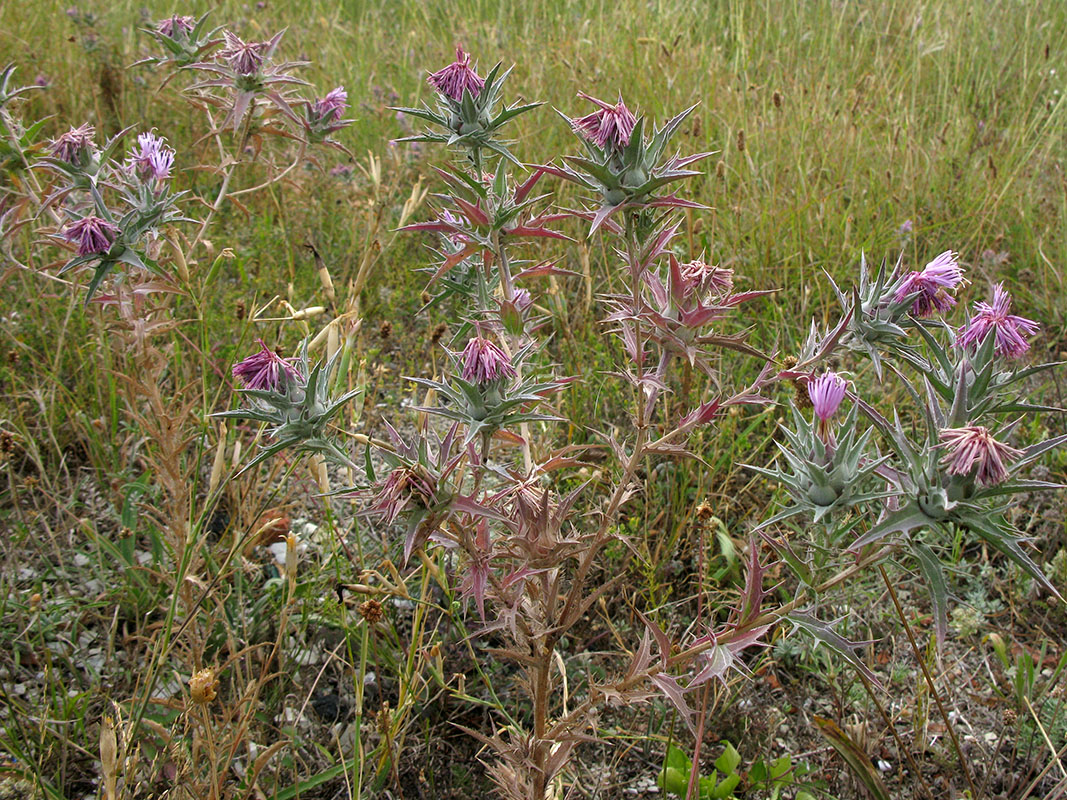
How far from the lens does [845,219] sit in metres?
3.45

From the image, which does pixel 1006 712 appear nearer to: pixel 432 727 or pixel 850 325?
pixel 850 325

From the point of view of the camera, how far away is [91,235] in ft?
5.66

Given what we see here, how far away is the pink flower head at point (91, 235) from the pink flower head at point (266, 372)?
0.66 meters

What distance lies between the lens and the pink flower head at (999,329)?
1191mm

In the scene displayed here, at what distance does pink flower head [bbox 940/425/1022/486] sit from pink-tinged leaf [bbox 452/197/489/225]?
923 mm

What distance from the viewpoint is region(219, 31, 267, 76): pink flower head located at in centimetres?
210

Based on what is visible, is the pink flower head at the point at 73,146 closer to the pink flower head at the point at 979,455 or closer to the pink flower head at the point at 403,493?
the pink flower head at the point at 403,493

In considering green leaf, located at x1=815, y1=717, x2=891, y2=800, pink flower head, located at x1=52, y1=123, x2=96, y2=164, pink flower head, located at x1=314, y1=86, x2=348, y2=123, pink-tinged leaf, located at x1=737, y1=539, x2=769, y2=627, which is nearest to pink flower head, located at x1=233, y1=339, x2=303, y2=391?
pink-tinged leaf, located at x1=737, y1=539, x2=769, y2=627

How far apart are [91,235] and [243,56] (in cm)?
72

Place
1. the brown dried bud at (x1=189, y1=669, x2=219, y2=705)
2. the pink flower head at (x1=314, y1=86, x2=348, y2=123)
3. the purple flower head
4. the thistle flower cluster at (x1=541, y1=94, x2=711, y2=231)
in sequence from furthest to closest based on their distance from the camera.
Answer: the pink flower head at (x1=314, y1=86, x2=348, y2=123) → the purple flower head → the brown dried bud at (x1=189, y1=669, x2=219, y2=705) → the thistle flower cluster at (x1=541, y1=94, x2=711, y2=231)

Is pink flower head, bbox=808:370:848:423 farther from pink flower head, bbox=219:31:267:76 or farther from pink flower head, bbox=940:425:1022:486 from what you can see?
pink flower head, bbox=219:31:267:76

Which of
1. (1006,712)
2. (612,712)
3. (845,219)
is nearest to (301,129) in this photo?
(612,712)

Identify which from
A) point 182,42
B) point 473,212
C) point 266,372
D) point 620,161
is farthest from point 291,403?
point 182,42

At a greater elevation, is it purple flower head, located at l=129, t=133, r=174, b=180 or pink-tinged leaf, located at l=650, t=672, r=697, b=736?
purple flower head, located at l=129, t=133, r=174, b=180
